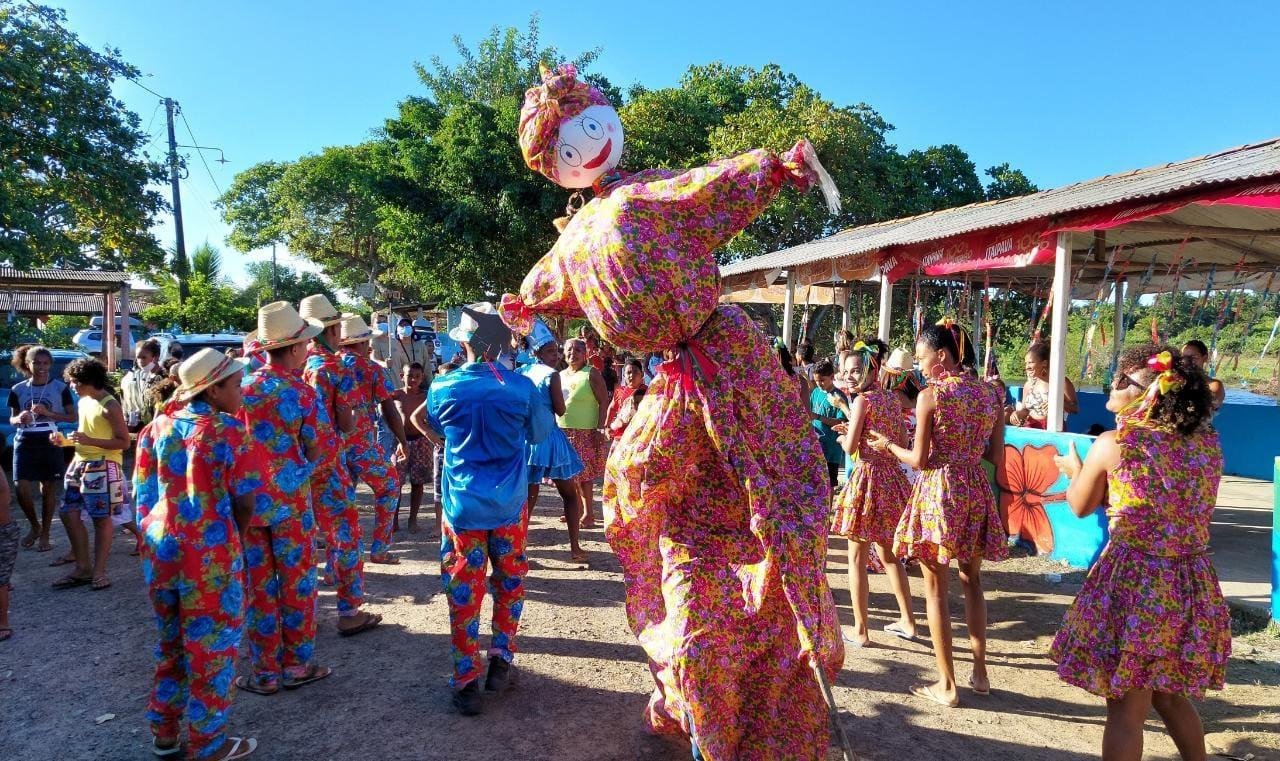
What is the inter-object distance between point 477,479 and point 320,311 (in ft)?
6.92

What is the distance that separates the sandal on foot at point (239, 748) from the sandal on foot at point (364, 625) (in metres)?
1.24

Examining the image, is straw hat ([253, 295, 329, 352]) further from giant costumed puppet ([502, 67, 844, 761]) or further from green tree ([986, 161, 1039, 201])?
green tree ([986, 161, 1039, 201])

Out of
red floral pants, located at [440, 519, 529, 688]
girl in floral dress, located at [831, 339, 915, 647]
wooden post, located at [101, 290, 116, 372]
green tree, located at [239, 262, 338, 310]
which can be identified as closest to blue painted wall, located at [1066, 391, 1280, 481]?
girl in floral dress, located at [831, 339, 915, 647]

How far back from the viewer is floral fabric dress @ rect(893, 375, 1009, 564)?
3.70 meters

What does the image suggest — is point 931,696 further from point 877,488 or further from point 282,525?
point 282,525

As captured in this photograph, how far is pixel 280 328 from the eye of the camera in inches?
155

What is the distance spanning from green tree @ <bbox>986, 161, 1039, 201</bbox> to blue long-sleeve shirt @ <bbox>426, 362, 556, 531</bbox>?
66.2 ft

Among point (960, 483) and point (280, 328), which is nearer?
point (960, 483)

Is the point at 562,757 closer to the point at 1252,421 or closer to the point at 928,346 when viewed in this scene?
the point at 928,346

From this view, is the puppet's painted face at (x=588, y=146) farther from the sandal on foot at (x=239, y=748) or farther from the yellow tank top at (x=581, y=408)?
the yellow tank top at (x=581, y=408)

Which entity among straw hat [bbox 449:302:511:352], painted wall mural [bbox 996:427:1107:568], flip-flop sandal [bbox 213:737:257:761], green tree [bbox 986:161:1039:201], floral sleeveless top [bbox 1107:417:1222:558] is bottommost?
flip-flop sandal [bbox 213:737:257:761]

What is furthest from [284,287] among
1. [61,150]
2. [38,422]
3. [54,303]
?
[38,422]

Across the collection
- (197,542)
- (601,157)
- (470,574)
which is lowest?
(470,574)

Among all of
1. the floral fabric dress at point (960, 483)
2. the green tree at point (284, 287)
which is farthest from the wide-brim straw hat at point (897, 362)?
the green tree at point (284, 287)
